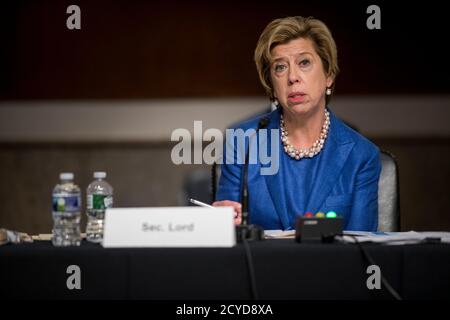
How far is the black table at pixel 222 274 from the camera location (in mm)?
1696

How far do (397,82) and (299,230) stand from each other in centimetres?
342

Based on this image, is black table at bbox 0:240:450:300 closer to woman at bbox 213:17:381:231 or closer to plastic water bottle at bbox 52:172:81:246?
plastic water bottle at bbox 52:172:81:246

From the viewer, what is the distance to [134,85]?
5199mm

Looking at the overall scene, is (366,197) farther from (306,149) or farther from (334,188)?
(306,149)

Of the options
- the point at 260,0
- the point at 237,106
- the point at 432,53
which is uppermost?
the point at 260,0

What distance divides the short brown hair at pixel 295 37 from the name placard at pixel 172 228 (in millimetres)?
1006

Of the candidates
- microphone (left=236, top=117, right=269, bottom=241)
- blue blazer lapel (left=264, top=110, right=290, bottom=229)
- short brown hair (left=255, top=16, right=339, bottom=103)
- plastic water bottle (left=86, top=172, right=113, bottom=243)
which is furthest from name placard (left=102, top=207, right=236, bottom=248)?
short brown hair (left=255, top=16, right=339, bottom=103)

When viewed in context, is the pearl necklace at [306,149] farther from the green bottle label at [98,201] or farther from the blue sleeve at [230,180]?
the green bottle label at [98,201]

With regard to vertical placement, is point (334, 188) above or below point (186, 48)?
below

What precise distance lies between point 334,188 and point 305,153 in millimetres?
160

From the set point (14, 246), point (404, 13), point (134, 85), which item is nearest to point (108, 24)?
point (134, 85)

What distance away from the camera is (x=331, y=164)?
2.54m

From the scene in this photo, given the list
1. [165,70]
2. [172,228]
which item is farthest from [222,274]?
[165,70]
